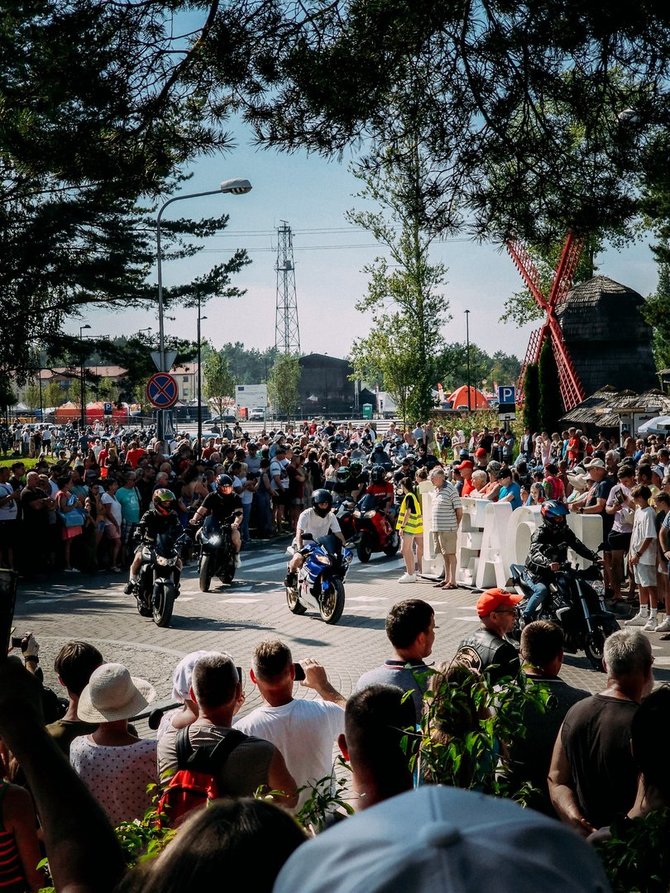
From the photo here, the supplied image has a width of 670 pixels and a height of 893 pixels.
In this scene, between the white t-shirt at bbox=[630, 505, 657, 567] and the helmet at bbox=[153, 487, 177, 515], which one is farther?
the helmet at bbox=[153, 487, 177, 515]

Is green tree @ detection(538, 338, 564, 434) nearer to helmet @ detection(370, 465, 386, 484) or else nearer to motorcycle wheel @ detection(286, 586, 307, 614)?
helmet @ detection(370, 465, 386, 484)

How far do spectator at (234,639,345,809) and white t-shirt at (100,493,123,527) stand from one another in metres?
14.8

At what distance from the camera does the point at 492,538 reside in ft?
53.6

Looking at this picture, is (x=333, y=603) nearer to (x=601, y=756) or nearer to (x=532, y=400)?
(x=601, y=756)

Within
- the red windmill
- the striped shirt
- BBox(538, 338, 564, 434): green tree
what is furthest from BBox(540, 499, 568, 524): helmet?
the red windmill

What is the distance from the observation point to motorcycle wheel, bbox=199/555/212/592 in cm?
1683

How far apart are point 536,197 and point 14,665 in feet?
20.2

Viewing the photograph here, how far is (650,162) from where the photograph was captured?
691 centimetres

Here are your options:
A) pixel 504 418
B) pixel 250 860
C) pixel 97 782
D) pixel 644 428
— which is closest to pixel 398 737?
pixel 97 782

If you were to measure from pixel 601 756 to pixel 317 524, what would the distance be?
10.9 m

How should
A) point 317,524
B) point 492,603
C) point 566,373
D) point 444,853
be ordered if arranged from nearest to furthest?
1. point 444,853
2. point 492,603
3. point 317,524
4. point 566,373

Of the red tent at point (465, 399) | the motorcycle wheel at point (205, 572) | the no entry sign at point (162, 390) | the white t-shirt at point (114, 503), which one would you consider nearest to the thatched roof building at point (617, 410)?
the red tent at point (465, 399)

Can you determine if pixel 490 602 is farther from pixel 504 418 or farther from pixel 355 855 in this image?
pixel 504 418

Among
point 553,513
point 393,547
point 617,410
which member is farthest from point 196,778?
point 617,410
